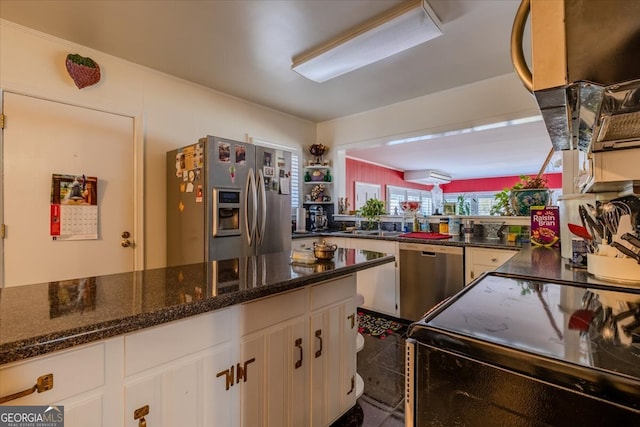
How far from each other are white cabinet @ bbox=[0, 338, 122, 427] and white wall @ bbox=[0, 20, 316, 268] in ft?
7.39

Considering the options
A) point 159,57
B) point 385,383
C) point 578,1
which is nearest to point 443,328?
point 578,1

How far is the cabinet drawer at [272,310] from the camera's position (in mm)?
1138

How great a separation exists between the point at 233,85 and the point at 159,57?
2.43ft

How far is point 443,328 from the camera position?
735 millimetres

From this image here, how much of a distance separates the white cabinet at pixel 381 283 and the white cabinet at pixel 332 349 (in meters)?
1.56

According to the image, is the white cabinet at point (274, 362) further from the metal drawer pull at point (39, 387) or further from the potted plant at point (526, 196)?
the potted plant at point (526, 196)

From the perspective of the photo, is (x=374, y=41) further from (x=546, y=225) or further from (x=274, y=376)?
(x=274, y=376)

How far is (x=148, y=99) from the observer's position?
280cm

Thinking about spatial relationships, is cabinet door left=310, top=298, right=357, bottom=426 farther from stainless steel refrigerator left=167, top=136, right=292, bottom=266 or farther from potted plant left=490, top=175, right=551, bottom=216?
potted plant left=490, top=175, right=551, bottom=216

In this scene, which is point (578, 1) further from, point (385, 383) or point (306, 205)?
point (306, 205)

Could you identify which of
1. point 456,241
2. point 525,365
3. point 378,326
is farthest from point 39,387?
point 456,241

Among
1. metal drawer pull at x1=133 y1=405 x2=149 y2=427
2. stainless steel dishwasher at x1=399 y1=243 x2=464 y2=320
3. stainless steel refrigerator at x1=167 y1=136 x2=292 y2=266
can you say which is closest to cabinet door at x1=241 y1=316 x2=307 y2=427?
metal drawer pull at x1=133 y1=405 x2=149 y2=427

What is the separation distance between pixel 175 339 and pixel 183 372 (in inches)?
4.7

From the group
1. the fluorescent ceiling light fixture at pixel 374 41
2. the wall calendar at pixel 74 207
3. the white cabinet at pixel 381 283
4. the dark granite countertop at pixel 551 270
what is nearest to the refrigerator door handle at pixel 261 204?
the fluorescent ceiling light fixture at pixel 374 41
